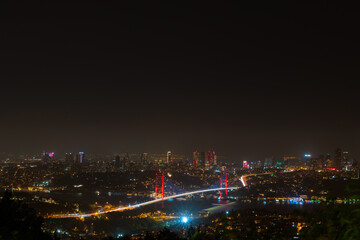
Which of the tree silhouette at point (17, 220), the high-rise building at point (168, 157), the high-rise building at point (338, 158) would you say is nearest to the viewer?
the tree silhouette at point (17, 220)

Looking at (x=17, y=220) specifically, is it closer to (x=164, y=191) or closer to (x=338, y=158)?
(x=164, y=191)

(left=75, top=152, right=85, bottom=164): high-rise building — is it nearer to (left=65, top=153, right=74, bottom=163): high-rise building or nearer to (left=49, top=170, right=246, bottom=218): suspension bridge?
(left=65, top=153, right=74, bottom=163): high-rise building

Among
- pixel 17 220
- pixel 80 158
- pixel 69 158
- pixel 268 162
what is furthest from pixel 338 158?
pixel 17 220

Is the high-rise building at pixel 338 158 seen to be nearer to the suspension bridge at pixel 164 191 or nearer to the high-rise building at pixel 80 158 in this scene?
the suspension bridge at pixel 164 191

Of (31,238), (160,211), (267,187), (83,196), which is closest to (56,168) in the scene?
(83,196)

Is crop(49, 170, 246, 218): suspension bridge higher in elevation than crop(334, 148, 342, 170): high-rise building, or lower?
lower

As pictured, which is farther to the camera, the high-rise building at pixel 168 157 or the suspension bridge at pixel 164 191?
the high-rise building at pixel 168 157

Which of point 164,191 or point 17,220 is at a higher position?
point 17,220

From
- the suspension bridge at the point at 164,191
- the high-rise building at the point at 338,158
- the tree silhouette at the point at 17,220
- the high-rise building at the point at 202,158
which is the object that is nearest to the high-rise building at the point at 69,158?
the high-rise building at the point at 202,158

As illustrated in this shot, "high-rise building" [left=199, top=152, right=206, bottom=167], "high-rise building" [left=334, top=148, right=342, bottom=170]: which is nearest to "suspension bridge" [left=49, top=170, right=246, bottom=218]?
"high-rise building" [left=334, top=148, right=342, bottom=170]

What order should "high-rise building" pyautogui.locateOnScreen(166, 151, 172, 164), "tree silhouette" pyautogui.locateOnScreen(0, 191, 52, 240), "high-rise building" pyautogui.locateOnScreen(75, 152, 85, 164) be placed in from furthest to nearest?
"high-rise building" pyautogui.locateOnScreen(166, 151, 172, 164)
"high-rise building" pyautogui.locateOnScreen(75, 152, 85, 164)
"tree silhouette" pyautogui.locateOnScreen(0, 191, 52, 240)

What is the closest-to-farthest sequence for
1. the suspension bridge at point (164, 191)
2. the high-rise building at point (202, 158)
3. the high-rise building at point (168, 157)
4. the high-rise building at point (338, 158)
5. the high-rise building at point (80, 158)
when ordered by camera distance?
the suspension bridge at point (164, 191)
the high-rise building at point (338, 158)
the high-rise building at point (80, 158)
the high-rise building at point (202, 158)
the high-rise building at point (168, 157)
